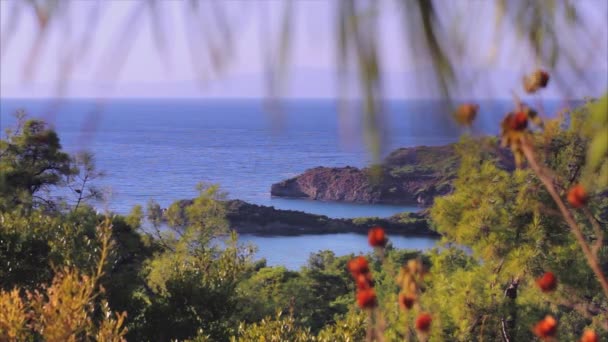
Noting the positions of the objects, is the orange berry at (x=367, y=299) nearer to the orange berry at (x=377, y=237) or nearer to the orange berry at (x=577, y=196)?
the orange berry at (x=377, y=237)

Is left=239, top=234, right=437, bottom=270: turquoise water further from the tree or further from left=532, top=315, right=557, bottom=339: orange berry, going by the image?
left=532, top=315, right=557, bottom=339: orange berry

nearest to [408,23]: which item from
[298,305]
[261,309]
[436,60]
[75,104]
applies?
[436,60]

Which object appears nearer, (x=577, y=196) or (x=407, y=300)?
(x=577, y=196)

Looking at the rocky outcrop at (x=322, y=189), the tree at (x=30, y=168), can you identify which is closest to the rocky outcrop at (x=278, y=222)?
the rocky outcrop at (x=322, y=189)

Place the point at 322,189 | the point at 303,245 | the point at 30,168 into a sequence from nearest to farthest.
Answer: the point at 30,168, the point at 322,189, the point at 303,245

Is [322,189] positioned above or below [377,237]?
above

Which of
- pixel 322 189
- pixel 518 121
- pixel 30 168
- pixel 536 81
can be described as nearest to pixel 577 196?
pixel 518 121

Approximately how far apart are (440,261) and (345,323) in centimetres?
265

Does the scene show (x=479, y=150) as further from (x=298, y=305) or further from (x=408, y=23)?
(x=298, y=305)

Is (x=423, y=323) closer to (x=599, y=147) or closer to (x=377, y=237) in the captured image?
(x=377, y=237)

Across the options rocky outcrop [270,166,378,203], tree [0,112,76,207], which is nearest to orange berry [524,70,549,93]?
tree [0,112,76,207]

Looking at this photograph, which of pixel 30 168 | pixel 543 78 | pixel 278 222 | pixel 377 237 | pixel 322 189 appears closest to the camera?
pixel 543 78

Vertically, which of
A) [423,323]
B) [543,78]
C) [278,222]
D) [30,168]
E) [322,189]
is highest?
[322,189]

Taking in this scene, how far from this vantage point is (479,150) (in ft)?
1.59
